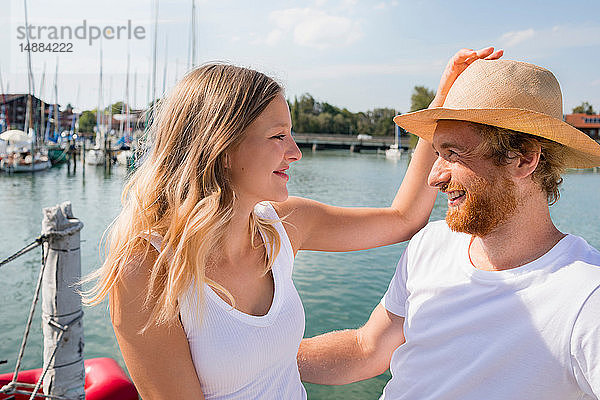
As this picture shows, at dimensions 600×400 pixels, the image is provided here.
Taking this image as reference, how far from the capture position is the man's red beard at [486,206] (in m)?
1.64

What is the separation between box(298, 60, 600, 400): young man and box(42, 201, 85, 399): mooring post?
218cm

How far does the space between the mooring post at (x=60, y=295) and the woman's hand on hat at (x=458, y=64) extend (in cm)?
236

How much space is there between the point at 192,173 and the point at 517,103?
1.04 metres

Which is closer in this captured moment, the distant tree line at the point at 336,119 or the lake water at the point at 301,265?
the lake water at the point at 301,265

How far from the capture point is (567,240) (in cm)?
157

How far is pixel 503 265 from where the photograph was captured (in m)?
1.66

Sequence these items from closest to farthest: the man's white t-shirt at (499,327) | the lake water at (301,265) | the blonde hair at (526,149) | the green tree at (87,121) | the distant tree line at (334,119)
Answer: the man's white t-shirt at (499,327) → the blonde hair at (526,149) → the lake water at (301,265) → the green tree at (87,121) → the distant tree line at (334,119)

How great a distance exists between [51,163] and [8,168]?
6599mm

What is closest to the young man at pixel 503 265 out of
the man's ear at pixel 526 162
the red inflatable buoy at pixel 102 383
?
the man's ear at pixel 526 162

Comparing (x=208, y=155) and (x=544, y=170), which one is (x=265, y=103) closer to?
(x=208, y=155)

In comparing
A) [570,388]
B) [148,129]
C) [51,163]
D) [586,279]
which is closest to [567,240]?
[586,279]

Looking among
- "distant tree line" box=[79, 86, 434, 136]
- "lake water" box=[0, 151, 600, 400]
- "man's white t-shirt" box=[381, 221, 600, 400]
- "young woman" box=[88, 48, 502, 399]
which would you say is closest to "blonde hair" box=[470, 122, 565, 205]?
"man's white t-shirt" box=[381, 221, 600, 400]

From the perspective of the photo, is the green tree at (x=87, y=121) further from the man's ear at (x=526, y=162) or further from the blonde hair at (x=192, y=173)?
the man's ear at (x=526, y=162)

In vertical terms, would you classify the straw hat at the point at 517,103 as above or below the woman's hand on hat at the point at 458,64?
below
